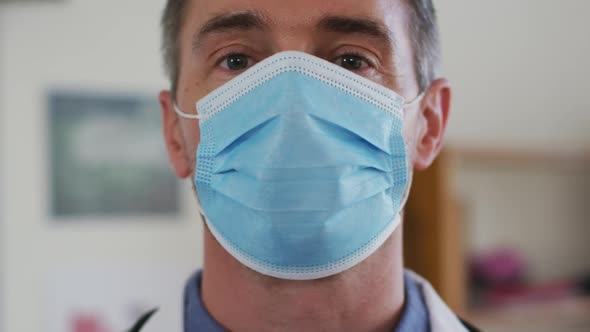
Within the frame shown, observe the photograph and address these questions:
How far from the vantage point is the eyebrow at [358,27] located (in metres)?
0.95

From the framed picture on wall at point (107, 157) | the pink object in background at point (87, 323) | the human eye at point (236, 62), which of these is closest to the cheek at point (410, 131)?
the human eye at point (236, 62)

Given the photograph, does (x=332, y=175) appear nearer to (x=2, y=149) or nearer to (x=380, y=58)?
(x=380, y=58)

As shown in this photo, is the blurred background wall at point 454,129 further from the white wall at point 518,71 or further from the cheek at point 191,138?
the cheek at point 191,138

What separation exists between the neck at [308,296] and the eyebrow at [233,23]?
0.30 metres

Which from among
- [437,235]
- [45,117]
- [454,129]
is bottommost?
[437,235]

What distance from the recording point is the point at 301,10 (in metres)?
0.94

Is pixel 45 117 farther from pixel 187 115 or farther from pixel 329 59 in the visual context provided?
pixel 329 59

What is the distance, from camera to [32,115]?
222 centimetres

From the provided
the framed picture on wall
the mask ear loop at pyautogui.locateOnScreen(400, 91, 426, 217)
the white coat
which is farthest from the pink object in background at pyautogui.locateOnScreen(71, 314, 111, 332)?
the mask ear loop at pyautogui.locateOnScreen(400, 91, 426, 217)

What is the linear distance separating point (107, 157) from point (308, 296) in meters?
1.54

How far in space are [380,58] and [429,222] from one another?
1338 mm

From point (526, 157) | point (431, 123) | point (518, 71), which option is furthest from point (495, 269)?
point (431, 123)

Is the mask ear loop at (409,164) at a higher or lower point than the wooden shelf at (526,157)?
higher

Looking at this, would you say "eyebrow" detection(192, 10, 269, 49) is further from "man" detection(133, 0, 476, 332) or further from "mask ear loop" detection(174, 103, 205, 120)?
"mask ear loop" detection(174, 103, 205, 120)
